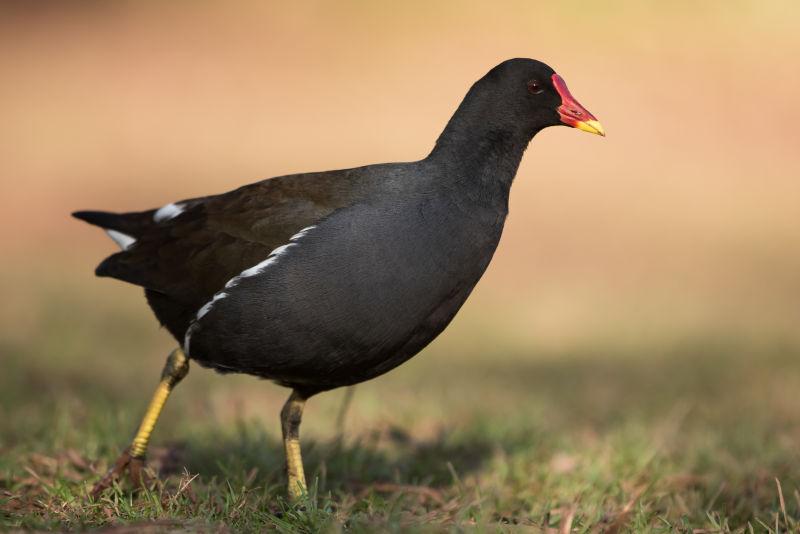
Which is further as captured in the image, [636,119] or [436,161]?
[636,119]

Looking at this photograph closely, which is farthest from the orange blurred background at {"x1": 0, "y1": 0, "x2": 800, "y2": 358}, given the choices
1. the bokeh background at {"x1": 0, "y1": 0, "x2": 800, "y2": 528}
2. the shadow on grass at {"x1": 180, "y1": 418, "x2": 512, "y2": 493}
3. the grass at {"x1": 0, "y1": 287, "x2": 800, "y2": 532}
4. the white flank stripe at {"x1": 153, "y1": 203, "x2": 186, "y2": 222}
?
the white flank stripe at {"x1": 153, "y1": 203, "x2": 186, "y2": 222}

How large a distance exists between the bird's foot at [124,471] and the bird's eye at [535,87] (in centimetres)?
198

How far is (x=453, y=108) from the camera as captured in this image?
14.9 meters

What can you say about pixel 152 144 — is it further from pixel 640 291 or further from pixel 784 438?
pixel 784 438

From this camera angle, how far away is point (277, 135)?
14500 millimetres

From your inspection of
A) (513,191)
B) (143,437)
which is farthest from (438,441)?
(513,191)

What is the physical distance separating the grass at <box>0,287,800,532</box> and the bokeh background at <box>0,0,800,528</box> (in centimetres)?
4

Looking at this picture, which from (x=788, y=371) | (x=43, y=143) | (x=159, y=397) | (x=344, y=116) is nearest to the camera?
(x=159, y=397)

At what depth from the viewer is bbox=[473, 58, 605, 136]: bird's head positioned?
3.96 meters

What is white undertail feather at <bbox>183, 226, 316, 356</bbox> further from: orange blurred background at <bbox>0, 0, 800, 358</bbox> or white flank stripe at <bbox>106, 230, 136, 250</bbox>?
orange blurred background at <bbox>0, 0, 800, 358</bbox>

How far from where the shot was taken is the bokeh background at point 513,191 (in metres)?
6.35

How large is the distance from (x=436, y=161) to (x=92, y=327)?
181 inches

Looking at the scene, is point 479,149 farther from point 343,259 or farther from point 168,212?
point 168,212

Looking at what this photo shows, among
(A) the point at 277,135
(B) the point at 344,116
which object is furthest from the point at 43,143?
(B) the point at 344,116
